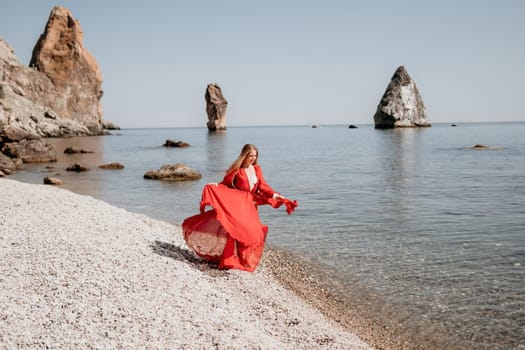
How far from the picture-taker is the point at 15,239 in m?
7.07

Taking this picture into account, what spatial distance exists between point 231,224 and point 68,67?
103 meters

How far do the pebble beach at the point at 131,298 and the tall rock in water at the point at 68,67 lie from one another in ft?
310

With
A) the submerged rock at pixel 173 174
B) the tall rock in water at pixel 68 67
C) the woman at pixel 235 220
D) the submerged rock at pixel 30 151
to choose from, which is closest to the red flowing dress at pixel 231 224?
the woman at pixel 235 220

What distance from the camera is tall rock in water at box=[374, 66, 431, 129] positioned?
114938 mm

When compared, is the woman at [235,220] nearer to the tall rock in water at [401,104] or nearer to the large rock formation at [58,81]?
the large rock formation at [58,81]

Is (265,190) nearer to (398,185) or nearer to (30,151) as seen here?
(398,185)

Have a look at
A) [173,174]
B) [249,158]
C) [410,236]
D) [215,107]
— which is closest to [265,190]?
[249,158]

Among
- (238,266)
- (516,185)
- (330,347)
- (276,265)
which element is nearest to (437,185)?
(516,185)

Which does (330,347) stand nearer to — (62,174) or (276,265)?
(276,265)

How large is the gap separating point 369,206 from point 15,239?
11649 mm

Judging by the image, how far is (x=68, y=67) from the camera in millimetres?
97875

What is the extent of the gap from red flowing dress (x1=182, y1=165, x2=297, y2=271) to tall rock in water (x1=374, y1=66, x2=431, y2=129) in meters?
114

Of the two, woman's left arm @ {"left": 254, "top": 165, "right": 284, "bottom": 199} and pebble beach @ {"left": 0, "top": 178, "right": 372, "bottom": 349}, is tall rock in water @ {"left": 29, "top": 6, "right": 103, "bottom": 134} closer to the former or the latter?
pebble beach @ {"left": 0, "top": 178, "right": 372, "bottom": 349}

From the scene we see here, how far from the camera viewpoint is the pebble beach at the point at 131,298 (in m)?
4.45
